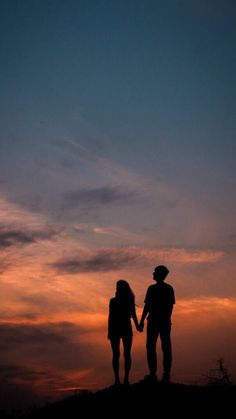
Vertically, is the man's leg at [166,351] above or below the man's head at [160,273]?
below

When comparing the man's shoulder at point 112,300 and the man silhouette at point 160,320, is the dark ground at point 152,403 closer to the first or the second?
the man silhouette at point 160,320

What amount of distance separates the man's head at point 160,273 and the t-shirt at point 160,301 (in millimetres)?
151

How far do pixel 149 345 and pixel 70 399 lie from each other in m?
3.24

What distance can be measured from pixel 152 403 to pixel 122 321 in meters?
2.35

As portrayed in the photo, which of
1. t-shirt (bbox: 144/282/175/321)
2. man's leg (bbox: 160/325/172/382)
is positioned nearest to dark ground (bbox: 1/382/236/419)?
man's leg (bbox: 160/325/172/382)

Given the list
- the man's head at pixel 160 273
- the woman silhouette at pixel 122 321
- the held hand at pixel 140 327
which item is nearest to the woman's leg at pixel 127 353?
the woman silhouette at pixel 122 321

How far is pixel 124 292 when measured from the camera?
1233cm

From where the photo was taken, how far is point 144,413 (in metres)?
10.3

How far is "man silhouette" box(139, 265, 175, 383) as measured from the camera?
1167 cm

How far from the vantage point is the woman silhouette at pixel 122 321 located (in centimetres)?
1236

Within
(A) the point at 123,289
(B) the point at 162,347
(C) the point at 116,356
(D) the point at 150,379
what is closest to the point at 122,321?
(A) the point at 123,289

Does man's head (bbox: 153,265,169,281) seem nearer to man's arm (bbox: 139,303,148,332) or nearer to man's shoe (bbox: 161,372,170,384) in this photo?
man's arm (bbox: 139,303,148,332)

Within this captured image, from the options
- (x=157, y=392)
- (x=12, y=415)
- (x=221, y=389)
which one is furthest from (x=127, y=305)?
(x=12, y=415)

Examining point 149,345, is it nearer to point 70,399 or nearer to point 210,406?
point 210,406
